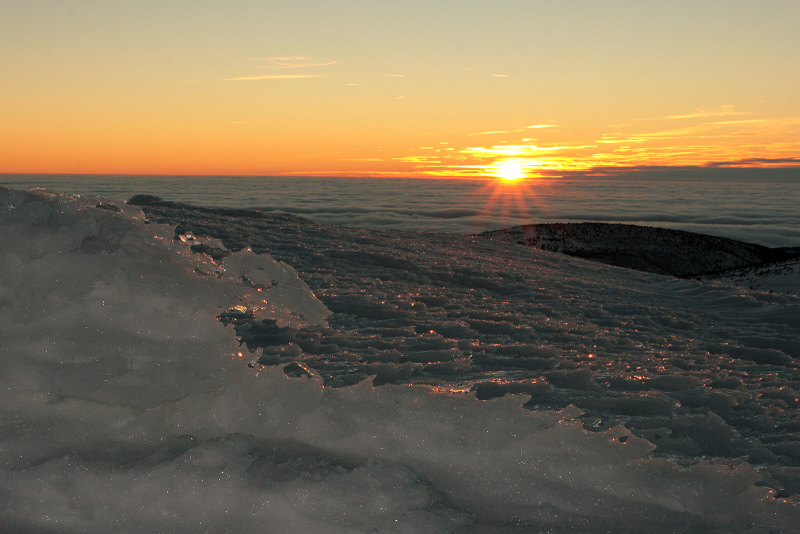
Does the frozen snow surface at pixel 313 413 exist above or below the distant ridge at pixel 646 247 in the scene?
above

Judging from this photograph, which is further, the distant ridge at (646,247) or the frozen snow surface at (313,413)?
the distant ridge at (646,247)

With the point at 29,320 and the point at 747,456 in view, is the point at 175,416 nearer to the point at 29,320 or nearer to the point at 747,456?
the point at 29,320

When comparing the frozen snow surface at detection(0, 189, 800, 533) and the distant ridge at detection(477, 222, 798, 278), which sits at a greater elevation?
the frozen snow surface at detection(0, 189, 800, 533)

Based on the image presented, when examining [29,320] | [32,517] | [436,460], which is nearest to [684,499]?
[436,460]

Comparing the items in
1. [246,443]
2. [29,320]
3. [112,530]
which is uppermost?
[29,320]

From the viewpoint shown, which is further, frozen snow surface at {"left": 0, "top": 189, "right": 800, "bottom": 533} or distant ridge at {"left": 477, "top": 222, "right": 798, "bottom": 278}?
distant ridge at {"left": 477, "top": 222, "right": 798, "bottom": 278}
